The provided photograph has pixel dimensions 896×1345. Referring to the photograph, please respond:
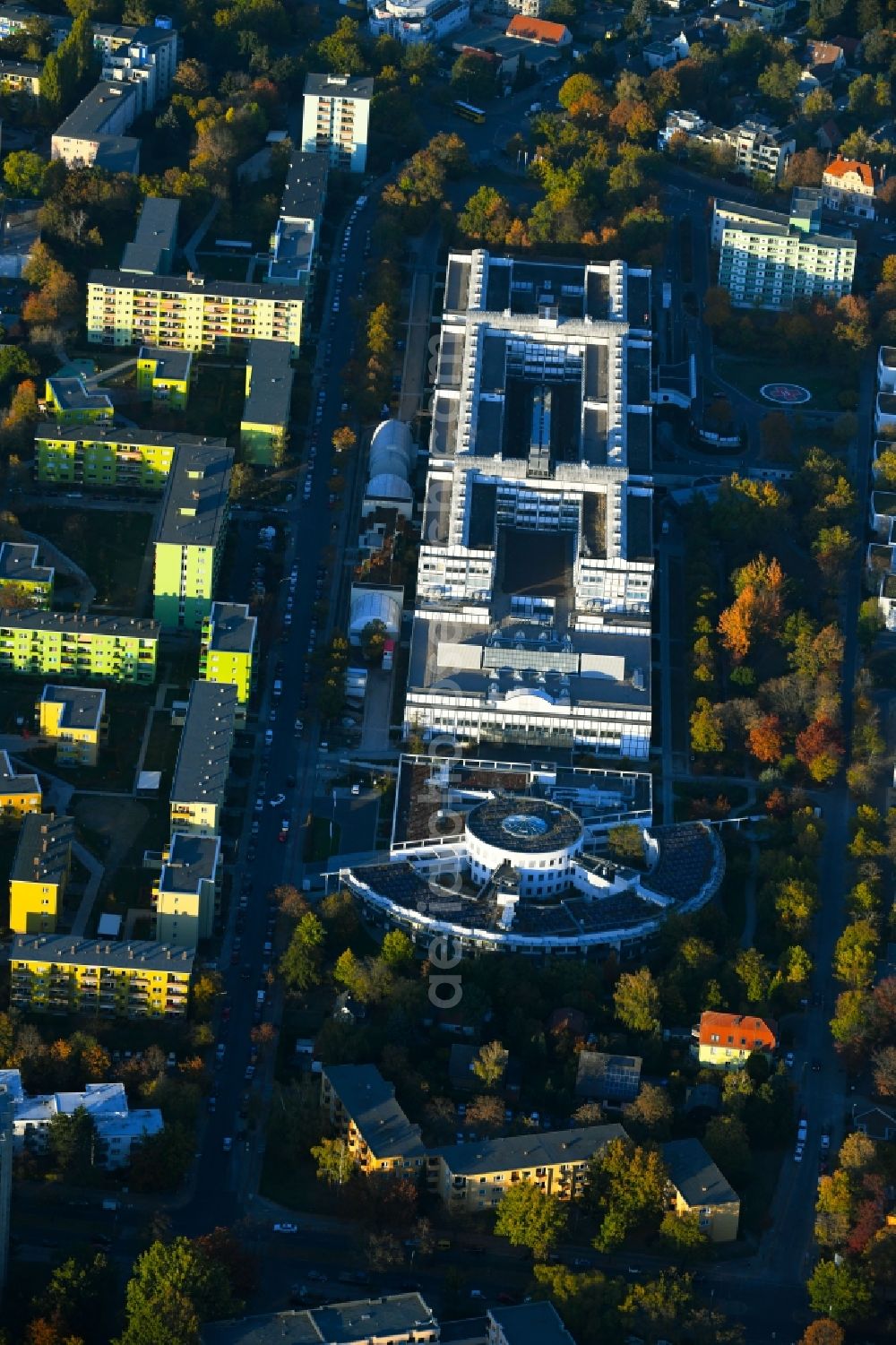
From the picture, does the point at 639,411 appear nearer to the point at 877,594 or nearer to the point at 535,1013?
the point at 877,594

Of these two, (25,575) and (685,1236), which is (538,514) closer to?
(25,575)

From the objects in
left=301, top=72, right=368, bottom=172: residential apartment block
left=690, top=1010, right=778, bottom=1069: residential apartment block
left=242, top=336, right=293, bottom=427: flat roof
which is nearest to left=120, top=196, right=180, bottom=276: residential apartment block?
left=242, top=336, right=293, bottom=427: flat roof

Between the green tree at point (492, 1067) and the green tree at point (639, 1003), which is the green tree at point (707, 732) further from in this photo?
the green tree at point (492, 1067)

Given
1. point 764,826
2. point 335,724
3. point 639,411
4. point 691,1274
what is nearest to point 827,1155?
point 691,1274

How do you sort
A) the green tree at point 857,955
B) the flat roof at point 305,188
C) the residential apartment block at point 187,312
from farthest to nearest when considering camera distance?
1. the flat roof at point 305,188
2. the residential apartment block at point 187,312
3. the green tree at point 857,955

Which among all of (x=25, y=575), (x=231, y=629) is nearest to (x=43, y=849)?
(x=231, y=629)

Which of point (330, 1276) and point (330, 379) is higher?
point (330, 379)

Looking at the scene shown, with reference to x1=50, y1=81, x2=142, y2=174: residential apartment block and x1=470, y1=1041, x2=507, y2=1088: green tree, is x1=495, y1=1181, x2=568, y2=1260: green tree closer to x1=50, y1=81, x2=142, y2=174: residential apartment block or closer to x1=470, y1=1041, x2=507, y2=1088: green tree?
x1=470, y1=1041, x2=507, y2=1088: green tree

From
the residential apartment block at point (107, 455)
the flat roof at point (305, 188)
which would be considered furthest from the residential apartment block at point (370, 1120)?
the flat roof at point (305, 188)
